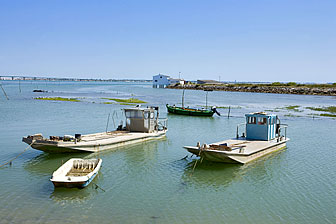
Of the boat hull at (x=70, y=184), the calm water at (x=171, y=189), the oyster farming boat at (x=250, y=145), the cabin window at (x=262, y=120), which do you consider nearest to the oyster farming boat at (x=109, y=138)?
the calm water at (x=171, y=189)

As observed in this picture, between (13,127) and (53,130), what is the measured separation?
407 cm

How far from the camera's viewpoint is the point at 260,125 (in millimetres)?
23078

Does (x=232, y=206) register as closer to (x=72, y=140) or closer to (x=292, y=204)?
(x=292, y=204)

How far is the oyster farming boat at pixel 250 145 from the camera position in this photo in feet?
60.5

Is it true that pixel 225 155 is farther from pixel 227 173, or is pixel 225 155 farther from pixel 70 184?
pixel 70 184

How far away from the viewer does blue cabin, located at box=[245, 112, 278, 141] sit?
2292 centimetres

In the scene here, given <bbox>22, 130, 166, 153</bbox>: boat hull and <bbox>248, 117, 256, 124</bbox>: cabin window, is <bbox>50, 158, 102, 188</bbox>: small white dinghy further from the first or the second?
<bbox>248, 117, 256, 124</bbox>: cabin window

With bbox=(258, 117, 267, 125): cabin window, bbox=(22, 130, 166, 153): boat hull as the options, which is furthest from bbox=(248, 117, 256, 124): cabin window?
bbox=(22, 130, 166, 153): boat hull

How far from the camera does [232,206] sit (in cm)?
1371

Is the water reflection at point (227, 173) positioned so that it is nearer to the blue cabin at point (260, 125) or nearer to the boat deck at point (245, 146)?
the boat deck at point (245, 146)

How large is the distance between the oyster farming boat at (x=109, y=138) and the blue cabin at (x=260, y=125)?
7.42m

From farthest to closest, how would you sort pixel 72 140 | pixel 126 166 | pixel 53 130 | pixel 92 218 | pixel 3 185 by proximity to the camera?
pixel 53 130
pixel 72 140
pixel 126 166
pixel 3 185
pixel 92 218

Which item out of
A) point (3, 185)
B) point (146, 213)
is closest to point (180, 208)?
point (146, 213)

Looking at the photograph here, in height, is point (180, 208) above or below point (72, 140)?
below
